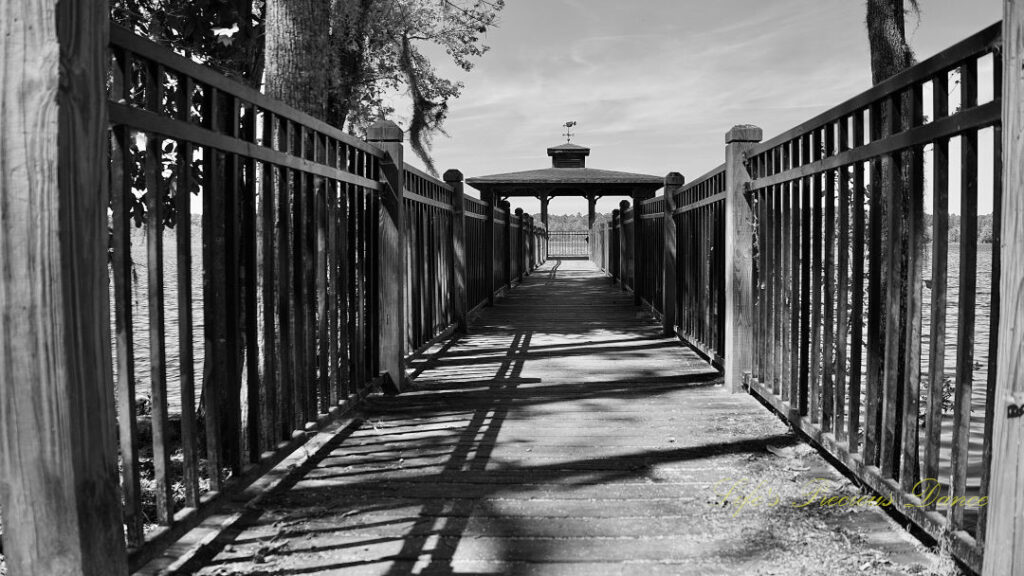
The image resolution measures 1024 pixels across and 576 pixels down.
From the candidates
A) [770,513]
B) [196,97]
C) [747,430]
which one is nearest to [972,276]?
[770,513]

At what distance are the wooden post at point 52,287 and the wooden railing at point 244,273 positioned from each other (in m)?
0.08

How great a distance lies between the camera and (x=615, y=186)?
20.5m

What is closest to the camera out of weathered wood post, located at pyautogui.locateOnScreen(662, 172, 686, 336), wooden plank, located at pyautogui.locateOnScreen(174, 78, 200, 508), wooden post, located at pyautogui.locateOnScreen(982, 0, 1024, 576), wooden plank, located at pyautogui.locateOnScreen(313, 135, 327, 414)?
wooden post, located at pyautogui.locateOnScreen(982, 0, 1024, 576)

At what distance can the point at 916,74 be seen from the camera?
8.43 ft

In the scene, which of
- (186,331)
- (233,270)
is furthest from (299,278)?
(186,331)

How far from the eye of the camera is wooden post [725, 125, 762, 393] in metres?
5.01

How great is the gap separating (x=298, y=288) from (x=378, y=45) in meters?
15.0

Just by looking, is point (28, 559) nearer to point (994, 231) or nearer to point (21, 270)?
point (21, 270)

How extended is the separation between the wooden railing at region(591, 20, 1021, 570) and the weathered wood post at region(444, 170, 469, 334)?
3.30 m

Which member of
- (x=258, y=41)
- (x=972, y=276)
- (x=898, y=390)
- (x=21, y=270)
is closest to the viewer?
(x=21, y=270)

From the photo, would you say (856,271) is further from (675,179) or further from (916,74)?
Answer: (675,179)

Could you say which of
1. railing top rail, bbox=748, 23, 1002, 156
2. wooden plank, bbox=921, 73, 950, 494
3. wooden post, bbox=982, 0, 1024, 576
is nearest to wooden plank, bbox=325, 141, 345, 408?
railing top rail, bbox=748, 23, 1002, 156

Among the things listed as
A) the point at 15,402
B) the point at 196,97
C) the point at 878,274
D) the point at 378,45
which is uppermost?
the point at 378,45

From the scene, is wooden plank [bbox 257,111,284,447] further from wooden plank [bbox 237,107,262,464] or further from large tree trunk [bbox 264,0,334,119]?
large tree trunk [bbox 264,0,334,119]
